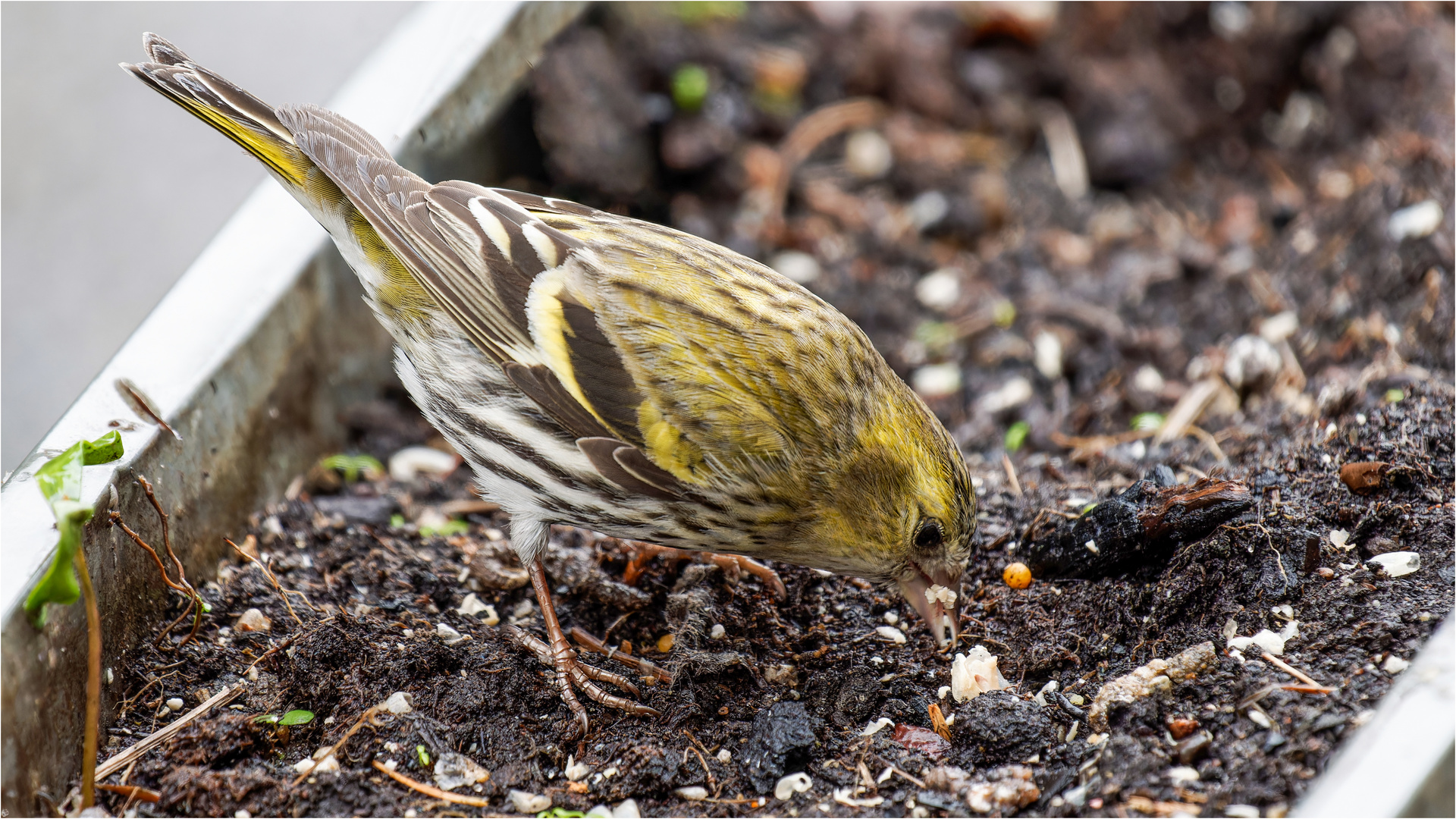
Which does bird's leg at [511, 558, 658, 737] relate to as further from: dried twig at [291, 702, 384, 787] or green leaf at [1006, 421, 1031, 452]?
green leaf at [1006, 421, 1031, 452]

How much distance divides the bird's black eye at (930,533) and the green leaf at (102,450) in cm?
186

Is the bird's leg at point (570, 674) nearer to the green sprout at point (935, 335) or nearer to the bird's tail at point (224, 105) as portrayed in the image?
the bird's tail at point (224, 105)

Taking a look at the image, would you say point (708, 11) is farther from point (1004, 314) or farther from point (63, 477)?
point (63, 477)

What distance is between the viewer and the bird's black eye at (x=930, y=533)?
10.0 ft

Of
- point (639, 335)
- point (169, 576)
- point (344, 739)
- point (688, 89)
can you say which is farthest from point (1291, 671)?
point (688, 89)

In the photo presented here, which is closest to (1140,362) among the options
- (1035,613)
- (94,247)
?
(1035,613)

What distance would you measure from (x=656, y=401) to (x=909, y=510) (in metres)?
0.68

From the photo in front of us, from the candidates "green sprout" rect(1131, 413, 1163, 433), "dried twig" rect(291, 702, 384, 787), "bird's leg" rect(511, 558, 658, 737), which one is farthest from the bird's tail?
"green sprout" rect(1131, 413, 1163, 433)

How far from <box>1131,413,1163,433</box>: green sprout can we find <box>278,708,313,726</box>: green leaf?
268 centimetres

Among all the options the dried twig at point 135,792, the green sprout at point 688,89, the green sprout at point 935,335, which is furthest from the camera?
the green sprout at point 688,89

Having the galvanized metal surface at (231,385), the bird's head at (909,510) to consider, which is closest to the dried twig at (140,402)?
the galvanized metal surface at (231,385)

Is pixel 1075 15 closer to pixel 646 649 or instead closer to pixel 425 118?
pixel 425 118

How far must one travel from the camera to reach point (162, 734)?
2779mm

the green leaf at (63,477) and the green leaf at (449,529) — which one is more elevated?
the green leaf at (63,477)
